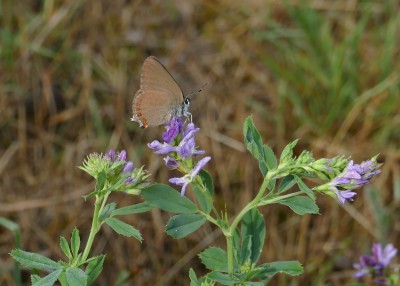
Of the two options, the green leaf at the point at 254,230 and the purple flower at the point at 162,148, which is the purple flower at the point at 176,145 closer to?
the purple flower at the point at 162,148

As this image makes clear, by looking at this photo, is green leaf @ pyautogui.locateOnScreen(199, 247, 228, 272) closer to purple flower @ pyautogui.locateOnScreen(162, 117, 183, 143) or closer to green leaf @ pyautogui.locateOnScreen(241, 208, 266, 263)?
green leaf @ pyautogui.locateOnScreen(241, 208, 266, 263)

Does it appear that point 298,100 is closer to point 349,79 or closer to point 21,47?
point 349,79

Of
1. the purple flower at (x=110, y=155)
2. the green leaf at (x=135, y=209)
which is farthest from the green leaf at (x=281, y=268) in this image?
the purple flower at (x=110, y=155)

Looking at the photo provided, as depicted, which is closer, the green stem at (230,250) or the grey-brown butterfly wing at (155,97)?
the green stem at (230,250)

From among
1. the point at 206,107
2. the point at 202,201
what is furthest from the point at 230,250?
the point at 206,107

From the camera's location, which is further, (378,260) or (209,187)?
(378,260)

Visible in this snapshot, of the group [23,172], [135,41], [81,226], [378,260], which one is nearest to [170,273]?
[81,226]

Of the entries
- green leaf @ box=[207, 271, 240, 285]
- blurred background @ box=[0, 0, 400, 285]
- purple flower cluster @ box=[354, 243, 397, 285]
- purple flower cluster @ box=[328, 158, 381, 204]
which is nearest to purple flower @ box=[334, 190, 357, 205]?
purple flower cluster @ box=[328, 158, 381, 204]
